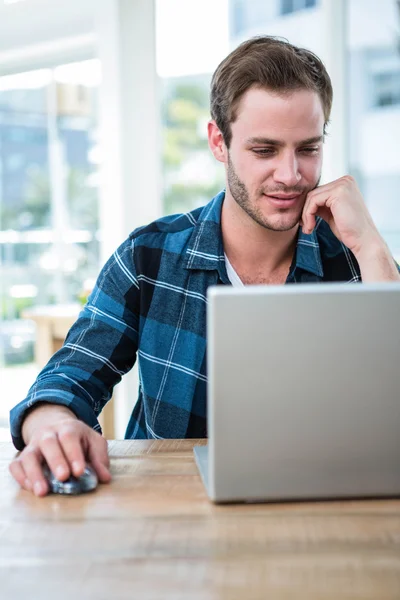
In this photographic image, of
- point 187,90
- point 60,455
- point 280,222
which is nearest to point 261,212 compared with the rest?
point 280,222

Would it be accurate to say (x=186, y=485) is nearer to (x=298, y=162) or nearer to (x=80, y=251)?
(x=298, y=162)

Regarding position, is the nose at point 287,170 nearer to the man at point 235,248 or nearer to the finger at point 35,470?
the man at point 235,248

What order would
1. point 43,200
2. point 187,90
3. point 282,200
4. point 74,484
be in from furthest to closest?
point 43,200 < point 187,90 < point 282,200 < point 74,484

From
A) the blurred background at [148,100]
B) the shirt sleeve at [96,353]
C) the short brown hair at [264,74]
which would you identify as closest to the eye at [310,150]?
the short brown hair at [264,74]

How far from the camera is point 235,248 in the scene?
1.69m

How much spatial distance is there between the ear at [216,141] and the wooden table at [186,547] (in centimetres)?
95

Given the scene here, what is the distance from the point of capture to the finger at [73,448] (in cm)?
94

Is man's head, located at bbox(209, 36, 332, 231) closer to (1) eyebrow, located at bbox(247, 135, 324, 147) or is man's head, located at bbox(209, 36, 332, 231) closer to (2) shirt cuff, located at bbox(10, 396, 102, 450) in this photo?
(1) eyebrow, located at bbox(247, 135, 324, 147)

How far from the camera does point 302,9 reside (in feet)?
10.5

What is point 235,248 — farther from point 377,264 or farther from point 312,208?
point 377,264

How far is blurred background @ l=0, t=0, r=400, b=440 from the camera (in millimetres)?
3135

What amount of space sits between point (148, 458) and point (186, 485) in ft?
0.47

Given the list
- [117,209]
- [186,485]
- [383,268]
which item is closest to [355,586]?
[186,485]

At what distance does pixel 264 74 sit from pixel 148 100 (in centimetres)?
169
